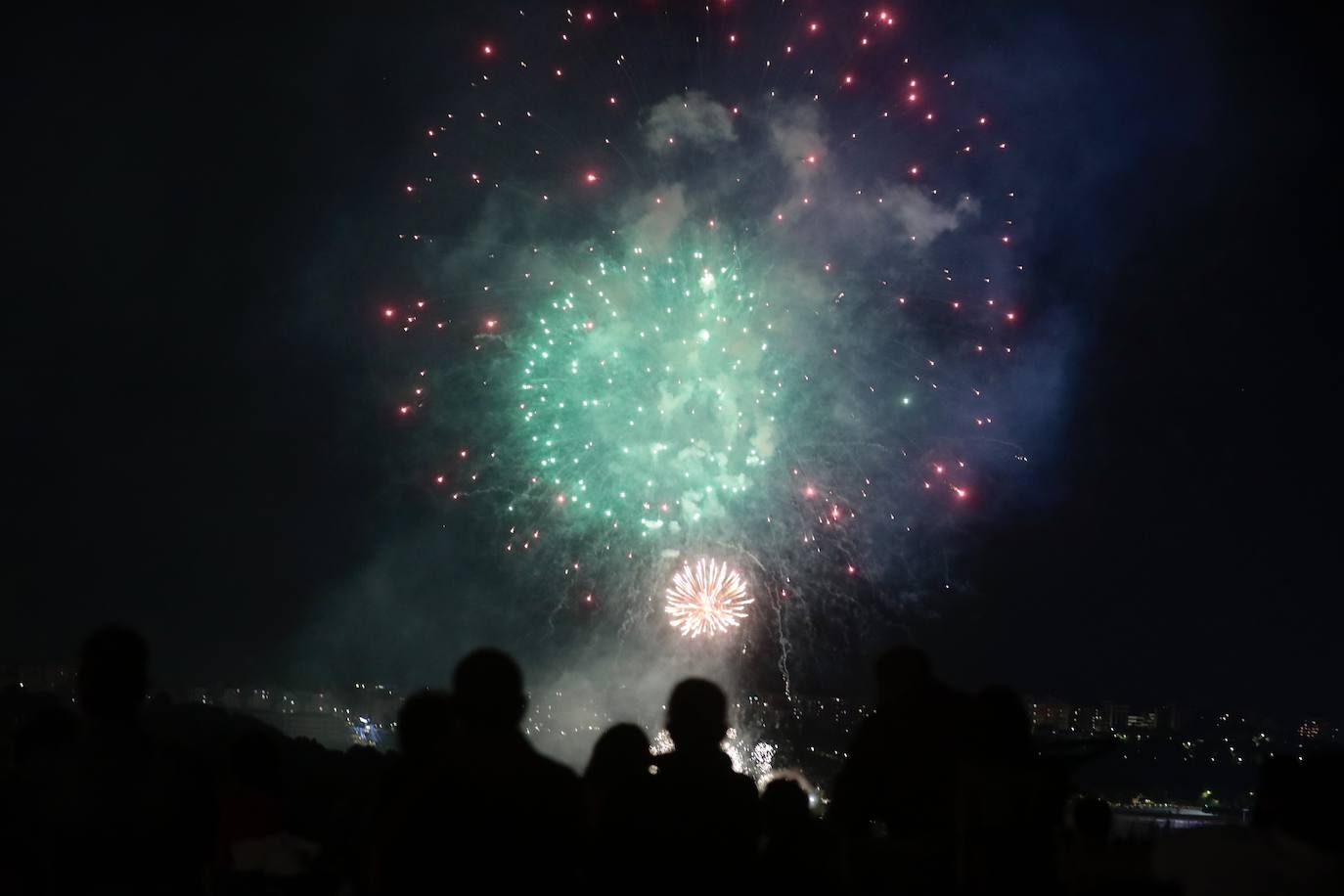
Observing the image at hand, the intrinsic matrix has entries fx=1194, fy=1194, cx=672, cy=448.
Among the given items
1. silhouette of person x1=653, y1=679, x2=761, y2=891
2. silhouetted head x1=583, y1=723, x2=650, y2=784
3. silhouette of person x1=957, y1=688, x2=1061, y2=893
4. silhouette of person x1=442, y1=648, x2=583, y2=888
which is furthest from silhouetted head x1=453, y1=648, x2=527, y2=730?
silhouette of person x1=957, y1=688, x2=1061, y2=893

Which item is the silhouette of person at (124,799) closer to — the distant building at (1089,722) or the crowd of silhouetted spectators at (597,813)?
the crowd of silhouetted spectators at (597,813)

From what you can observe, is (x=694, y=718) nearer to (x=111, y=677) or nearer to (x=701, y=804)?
(x=701, y=804)

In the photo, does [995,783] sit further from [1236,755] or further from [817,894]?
[1236,755]

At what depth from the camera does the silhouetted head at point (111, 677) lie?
14.1 feet

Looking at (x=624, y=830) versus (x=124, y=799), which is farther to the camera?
(x=624, y=830)

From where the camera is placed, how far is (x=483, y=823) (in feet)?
12.9

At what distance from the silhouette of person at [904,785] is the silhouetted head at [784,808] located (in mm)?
180

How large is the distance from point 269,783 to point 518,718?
268 cm

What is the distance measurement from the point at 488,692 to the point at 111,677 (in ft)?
4.62

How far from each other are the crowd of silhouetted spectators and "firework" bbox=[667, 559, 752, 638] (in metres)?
23.8

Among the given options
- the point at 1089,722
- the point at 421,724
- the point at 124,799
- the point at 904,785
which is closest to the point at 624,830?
the point at 421,724

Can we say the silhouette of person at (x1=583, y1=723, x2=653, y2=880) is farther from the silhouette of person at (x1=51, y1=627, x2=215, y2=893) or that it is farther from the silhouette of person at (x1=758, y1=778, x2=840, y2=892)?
the silhouette of person at (x1=51, y1=627, x2=215, y2=893)

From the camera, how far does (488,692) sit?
13.6ft

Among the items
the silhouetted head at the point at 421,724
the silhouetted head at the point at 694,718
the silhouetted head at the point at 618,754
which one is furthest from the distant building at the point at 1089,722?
the silhouetted head at the point at 421,724
